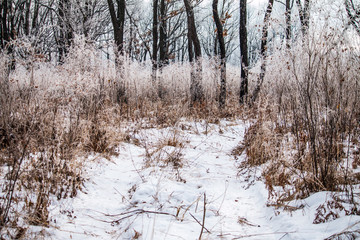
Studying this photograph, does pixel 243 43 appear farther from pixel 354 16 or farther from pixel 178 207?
pixel 178 207

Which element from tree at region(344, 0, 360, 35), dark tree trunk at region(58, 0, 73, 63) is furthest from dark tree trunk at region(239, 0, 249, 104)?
dark tree trunk at region(58, 0, 73, 63)

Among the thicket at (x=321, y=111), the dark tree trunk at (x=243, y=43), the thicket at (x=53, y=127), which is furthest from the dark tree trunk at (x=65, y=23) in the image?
the thicket at (x=321, y=111)

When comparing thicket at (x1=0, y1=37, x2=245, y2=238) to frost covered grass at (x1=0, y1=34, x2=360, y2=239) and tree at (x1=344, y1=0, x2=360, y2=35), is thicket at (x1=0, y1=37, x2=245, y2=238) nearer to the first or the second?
frost covered grass at (x1=0, y1=34, x2=360, y2=239)

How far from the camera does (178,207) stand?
194 cm

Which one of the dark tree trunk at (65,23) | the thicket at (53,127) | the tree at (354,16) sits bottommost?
the thicket at (53,127)

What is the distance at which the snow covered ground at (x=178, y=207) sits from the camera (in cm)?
155

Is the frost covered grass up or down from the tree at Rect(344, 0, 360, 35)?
down

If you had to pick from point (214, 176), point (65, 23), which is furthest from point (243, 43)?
point (65, 23)

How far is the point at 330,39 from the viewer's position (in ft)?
6.07

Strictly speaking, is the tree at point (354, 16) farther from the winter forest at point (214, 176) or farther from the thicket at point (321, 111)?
the thicket at point (321, 111)

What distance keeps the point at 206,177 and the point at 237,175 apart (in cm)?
36

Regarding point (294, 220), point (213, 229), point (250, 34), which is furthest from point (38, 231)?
point (250, 34)

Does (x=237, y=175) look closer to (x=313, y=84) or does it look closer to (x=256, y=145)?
(x=256, y=145)

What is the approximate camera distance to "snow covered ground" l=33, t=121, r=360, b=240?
61.1 inches
